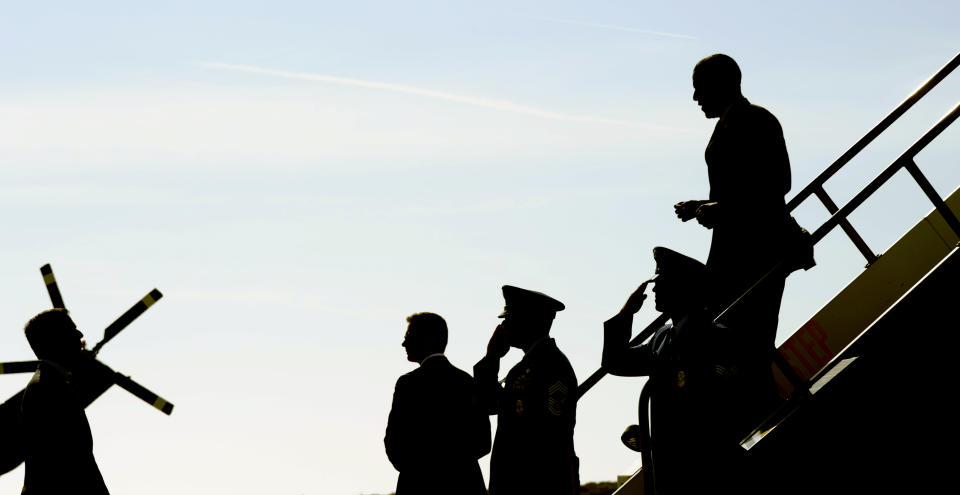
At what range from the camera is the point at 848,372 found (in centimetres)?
615

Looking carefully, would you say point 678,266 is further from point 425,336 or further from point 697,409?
point 425,336

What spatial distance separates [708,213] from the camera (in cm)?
664

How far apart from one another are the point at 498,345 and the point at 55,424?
267 cm

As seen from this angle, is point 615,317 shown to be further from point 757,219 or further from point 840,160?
point 840,160

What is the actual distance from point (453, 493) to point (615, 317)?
4.84 ft

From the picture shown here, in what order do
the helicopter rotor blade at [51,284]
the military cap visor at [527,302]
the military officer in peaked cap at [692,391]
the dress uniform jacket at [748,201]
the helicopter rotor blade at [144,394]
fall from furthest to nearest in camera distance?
1. the helicopter rotor blade at [51,284]
2. the helicopter rotor blade at [144,394]
3. the military cap visor at [527,302]
4. the dress uniform jacket at [748,201]
5. the military officer in peaked cap at [692,391]

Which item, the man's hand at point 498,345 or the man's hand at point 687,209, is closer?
the man's hand at point 687,209

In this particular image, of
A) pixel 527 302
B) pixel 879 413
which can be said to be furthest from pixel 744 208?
pixel 527 302

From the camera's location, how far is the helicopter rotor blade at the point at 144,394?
13773 mm

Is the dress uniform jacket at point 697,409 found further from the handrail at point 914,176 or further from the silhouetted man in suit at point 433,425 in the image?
the silhouetted man in suit at point 433,425

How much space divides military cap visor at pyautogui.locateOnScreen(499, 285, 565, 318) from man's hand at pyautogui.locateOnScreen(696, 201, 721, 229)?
117cm

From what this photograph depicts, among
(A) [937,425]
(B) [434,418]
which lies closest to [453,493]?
(B) [434,418]

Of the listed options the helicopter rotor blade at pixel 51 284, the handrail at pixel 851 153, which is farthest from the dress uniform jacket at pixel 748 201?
the helicopter rotor blade at pixel 51 284

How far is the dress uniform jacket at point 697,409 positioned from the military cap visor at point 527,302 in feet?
3.29
